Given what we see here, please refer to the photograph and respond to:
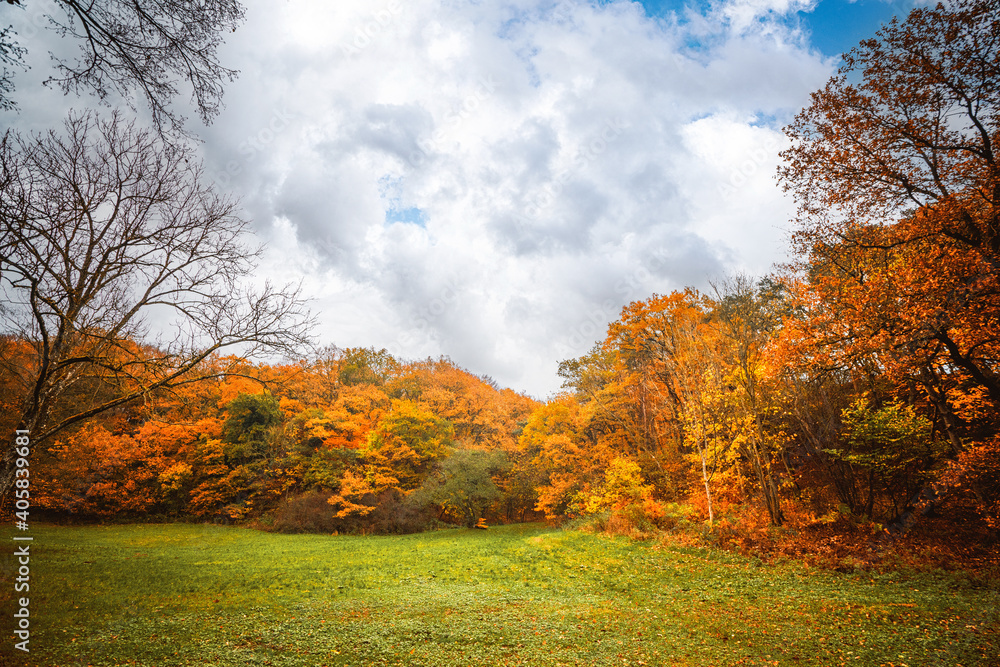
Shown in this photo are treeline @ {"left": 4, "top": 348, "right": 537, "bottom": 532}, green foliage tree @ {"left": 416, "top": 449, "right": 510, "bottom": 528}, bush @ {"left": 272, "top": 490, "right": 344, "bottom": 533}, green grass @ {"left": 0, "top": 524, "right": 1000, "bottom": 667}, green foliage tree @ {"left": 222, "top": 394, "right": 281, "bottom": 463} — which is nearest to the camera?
green grass @ {"left": 0, "top": 524, "right": 1000, "bottom": 667}

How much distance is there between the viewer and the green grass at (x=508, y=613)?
236 inches

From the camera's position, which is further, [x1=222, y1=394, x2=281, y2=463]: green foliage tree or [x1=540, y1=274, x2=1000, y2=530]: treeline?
[x1=222, y1=394, x2=281, y2=463]: green foliage tree

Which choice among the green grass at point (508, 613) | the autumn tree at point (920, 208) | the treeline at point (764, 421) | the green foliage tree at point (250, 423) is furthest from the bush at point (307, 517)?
the autumn tree at point (920, 208)

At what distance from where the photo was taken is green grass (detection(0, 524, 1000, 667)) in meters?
6.00

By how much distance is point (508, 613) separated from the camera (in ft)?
28.1

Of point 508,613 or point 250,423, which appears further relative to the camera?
point 250,423

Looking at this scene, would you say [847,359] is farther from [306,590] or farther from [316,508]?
[316,508]

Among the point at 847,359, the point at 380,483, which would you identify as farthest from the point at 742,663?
the point at 380,483

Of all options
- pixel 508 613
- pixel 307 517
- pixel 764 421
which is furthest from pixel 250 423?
pixel 764 421

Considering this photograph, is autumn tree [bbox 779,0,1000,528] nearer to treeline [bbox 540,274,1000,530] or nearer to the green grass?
treeline [bbox 540,274,1000,530]

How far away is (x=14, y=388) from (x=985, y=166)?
25.2 metres

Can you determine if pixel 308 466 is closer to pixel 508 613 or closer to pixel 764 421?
pixel 508 613

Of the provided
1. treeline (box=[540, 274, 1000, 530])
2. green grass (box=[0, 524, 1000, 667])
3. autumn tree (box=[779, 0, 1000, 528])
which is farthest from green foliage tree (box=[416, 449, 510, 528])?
autumn tree (box=[779, 0, 1000, 528])

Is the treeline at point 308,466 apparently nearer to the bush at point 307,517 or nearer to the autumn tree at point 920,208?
the bush at point 307,517
